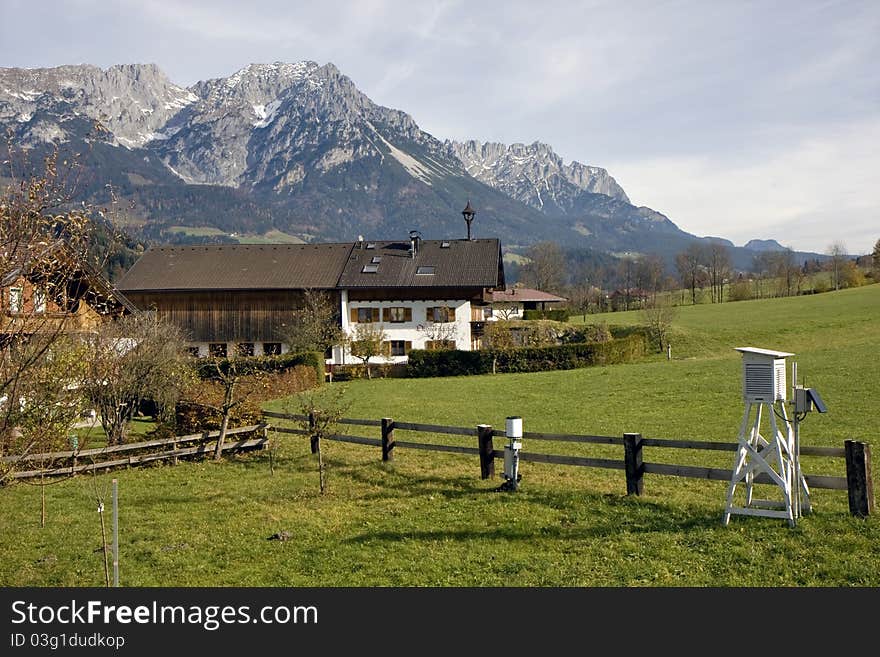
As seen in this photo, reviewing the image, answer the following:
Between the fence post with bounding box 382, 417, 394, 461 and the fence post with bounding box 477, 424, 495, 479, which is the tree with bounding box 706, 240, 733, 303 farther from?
the fence post with bounding box 477, 424, 495, 479

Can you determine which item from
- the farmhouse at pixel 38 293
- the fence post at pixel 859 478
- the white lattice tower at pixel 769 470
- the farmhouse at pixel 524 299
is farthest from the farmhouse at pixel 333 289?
the farmhouse at pixel 38 293

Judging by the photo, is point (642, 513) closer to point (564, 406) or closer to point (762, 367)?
point (762, 367)

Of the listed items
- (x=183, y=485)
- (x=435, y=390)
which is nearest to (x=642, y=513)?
(x=183, y=485)

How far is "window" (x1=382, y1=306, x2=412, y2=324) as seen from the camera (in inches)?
2012

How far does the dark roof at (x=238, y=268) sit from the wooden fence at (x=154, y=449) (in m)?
34.7

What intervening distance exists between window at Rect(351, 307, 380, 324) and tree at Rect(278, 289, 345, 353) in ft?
4.72

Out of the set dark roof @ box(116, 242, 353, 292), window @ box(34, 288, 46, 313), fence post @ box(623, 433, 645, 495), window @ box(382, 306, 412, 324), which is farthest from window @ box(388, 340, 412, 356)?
window @ box(34, 288, 46, 313)

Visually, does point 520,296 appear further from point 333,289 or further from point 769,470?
point 769,470

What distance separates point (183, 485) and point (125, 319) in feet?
34.0

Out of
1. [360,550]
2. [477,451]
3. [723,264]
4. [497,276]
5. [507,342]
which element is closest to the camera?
[360,550]

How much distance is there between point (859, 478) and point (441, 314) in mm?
41729

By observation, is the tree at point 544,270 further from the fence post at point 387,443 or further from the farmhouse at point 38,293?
the farmhouse at point 38,293

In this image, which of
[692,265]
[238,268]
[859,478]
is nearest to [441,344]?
[238,268]

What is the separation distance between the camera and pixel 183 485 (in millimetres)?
14961
